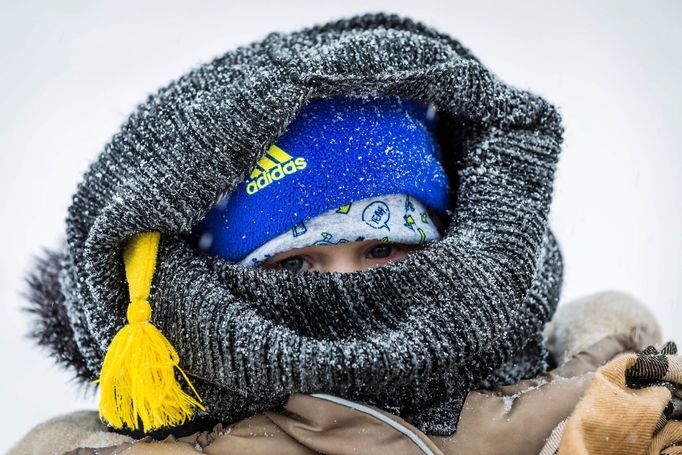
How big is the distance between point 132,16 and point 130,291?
229cm

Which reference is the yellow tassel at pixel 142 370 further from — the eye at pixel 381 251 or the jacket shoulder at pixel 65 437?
the eye at pixel 381 251

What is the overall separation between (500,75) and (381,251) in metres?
1.90

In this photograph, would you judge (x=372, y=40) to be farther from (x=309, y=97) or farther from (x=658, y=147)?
(x=658, y=147)

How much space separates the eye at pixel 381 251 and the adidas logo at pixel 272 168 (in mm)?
195

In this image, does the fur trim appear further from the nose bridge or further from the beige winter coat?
the nose bridge

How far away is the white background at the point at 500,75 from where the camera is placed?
93.8 inches

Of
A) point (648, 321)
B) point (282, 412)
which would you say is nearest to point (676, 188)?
point (648, 321)

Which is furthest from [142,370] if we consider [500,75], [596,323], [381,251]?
[500,75]

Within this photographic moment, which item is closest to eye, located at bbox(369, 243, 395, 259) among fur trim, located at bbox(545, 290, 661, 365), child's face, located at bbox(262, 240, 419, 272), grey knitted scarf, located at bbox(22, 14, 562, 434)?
child's face, located at bbox(262, 240, 419, 272)

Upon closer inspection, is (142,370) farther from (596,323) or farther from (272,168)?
(596,323)

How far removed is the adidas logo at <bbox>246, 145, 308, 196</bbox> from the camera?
105 cm

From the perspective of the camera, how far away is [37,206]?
8.04ft

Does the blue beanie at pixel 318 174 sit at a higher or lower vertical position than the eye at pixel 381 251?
higher

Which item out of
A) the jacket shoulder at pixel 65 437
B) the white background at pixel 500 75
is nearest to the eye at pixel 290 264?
the jacket shoulder at pixel 65 437
